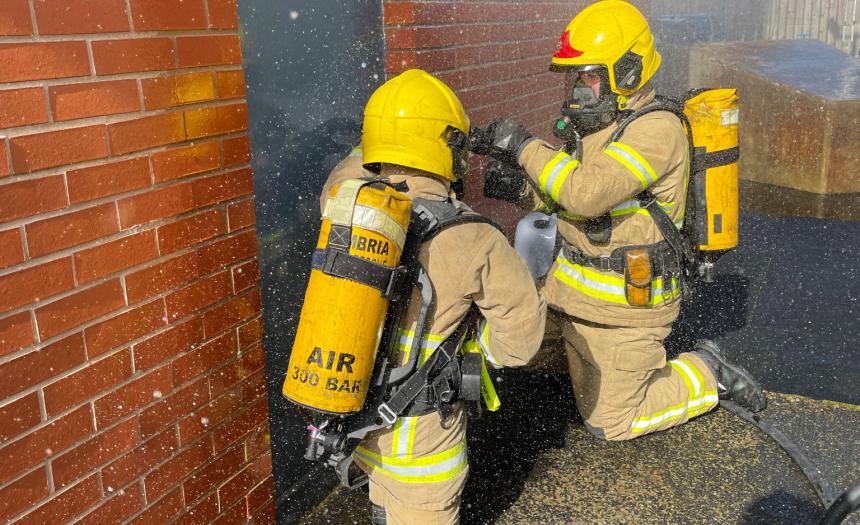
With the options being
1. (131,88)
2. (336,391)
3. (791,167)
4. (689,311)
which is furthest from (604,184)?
(791,167)

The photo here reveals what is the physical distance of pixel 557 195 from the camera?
3.49 m

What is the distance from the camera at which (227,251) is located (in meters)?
2.69

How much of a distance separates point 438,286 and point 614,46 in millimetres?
1680

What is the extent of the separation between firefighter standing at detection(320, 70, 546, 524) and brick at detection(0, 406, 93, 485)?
3.07 ft

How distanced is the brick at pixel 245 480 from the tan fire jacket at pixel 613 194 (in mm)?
1708

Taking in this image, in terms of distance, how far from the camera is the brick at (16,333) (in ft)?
6.26

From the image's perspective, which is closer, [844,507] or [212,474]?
[844,507]

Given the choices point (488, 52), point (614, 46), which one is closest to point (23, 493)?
point (614, 46)

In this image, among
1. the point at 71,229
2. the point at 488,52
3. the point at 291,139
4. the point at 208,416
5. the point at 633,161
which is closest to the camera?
the point at 71,229

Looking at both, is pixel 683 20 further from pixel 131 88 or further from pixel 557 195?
pixel 131 88

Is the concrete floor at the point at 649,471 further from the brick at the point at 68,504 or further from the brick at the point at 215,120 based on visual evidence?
the brick at the point at 215,120

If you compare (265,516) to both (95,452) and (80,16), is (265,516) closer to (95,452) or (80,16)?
(95,452)

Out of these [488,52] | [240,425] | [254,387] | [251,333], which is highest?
[488,52]

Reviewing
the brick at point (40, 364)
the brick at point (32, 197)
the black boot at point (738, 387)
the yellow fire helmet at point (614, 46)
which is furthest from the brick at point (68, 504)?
the black boot at point (738, 387)
